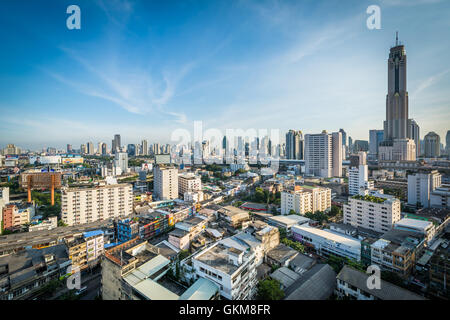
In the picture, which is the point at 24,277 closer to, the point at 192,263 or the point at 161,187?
the point at 192,263

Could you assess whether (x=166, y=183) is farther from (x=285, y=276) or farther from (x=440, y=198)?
(x=440, y=198)

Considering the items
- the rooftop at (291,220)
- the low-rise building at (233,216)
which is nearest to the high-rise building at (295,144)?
the rooftop at (291,220)

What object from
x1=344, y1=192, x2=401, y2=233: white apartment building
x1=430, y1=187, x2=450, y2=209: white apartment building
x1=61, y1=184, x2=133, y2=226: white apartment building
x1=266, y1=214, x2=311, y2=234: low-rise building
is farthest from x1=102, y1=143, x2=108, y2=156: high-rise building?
x1=430, y1=187, x2=450, y2=209: white apartment building

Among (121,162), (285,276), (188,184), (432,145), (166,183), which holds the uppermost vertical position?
(432,145)

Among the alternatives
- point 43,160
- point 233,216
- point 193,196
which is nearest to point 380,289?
point 233,216
